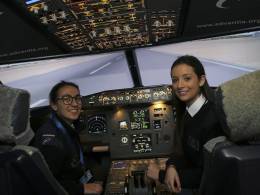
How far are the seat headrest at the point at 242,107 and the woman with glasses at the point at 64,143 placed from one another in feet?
3.68

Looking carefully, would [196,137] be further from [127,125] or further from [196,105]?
[127,125]

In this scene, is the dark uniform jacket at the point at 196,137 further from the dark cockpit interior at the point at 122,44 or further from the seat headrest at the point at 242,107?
the seat headrest at the point at 242,107

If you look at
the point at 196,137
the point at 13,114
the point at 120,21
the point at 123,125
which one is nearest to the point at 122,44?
the point at 120,21

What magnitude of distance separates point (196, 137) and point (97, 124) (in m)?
1.93

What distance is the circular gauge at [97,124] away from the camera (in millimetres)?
3230

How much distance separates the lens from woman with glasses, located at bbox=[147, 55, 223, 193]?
1.40 meters

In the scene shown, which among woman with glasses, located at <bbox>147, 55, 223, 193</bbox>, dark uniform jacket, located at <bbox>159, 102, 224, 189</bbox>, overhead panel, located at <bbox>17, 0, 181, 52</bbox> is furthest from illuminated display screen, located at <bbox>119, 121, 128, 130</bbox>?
dark uniform jacket, located at <bbox>159, 102, 224, 189</bbox>

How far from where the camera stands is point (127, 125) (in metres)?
3.20

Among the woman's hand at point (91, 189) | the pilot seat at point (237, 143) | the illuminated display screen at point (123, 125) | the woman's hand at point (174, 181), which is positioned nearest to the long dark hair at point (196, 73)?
the woman's hand at point (174, 181)

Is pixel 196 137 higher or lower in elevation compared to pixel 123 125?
higher

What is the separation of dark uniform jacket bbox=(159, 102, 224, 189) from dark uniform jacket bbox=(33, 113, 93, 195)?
1.80 feet

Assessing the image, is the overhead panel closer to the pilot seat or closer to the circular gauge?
the circular gauge

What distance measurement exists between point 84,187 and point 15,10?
1274 mm

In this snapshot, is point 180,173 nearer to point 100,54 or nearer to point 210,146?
point 210,146
